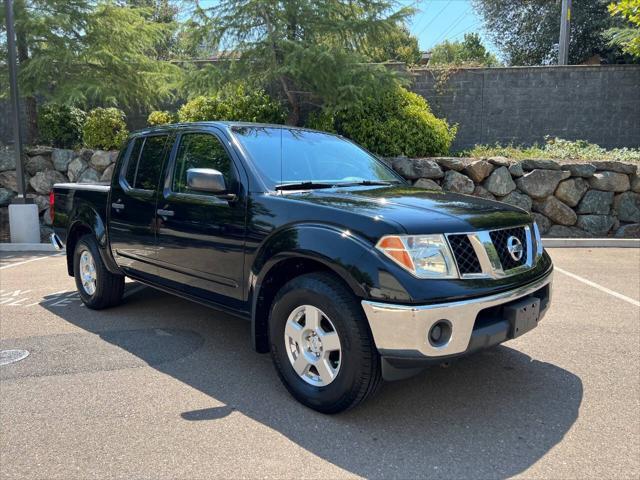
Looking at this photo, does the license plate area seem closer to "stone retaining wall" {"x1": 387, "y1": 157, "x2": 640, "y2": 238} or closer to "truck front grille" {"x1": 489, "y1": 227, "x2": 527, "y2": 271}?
"truck front grille" {"x1": 489, "y1": 227, "x2": 527, "y2": 271}

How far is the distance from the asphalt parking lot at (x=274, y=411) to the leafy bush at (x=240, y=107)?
274 inches

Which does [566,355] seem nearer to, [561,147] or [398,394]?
[398,394]

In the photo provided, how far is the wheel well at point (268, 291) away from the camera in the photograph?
11.6 ft

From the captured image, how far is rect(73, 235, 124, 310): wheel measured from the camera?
17.7 ft

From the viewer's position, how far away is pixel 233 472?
271 cm

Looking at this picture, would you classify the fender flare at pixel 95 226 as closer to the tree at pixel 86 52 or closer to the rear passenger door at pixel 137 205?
the rear passenger door at pixel 137 205

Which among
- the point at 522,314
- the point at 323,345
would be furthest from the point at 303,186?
the point at 522,314

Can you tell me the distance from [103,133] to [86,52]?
175 cm

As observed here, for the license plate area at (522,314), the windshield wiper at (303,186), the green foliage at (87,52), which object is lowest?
the license plate area at (522,314)

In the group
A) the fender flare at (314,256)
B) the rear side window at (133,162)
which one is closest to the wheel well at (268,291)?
the fender flare at (314,256)

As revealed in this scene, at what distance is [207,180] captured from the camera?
12.0 feet

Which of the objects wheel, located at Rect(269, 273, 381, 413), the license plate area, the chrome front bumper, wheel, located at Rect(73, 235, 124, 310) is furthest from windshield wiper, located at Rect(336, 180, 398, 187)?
wheel, located at Rect(73, 235, 124, 310)

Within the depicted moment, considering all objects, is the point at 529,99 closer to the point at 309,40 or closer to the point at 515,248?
the point at 309,40

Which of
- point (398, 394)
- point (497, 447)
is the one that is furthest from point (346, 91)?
point (497, 447)
